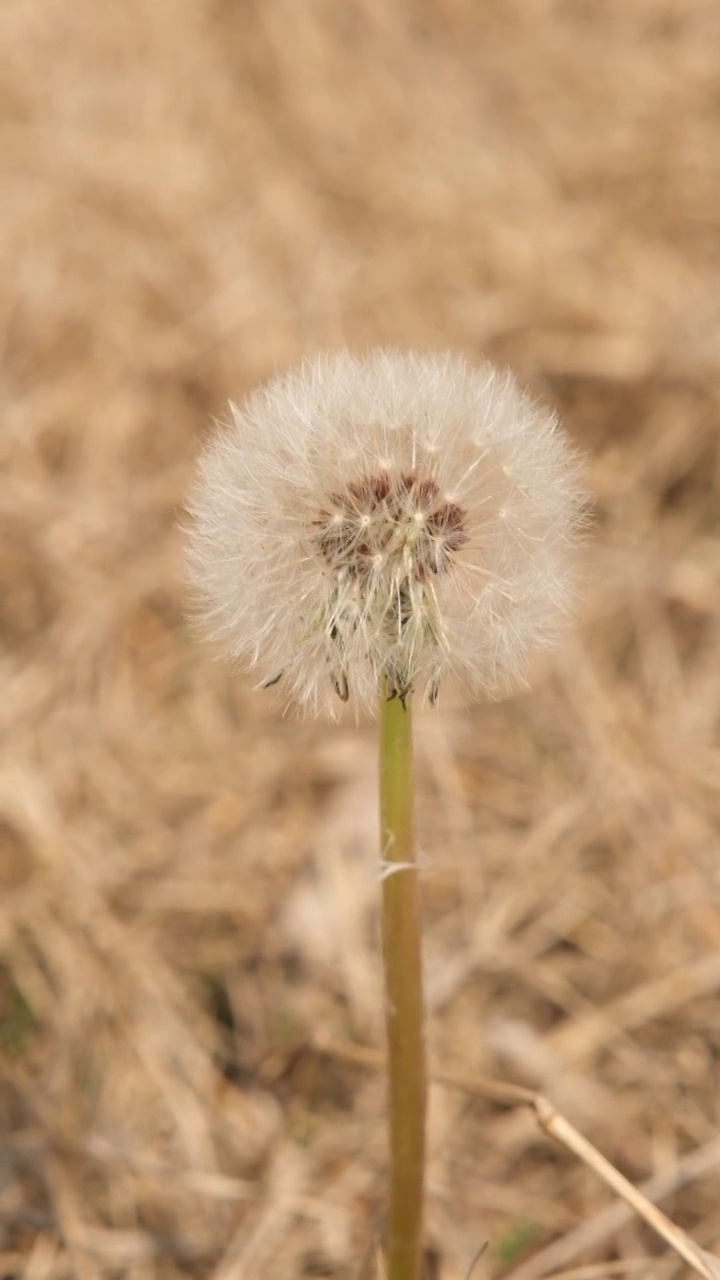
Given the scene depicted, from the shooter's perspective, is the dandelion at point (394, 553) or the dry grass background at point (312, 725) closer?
the dandelion at point (394, 553)

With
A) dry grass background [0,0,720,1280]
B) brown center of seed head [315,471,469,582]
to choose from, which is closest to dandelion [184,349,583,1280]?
brown center of seed head [315,471,469,582]

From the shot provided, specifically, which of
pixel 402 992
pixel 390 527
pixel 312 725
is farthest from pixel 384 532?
pixel 312 725

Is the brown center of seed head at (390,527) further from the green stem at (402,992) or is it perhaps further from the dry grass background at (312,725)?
the dry grass background at (312,725)

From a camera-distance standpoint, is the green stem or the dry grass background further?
the dry grass background

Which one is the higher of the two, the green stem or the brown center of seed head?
the brown center of seed head

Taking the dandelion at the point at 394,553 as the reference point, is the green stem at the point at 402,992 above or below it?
below

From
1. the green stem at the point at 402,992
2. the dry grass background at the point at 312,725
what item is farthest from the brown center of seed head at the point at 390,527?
the dry grass background at the point at 312,725

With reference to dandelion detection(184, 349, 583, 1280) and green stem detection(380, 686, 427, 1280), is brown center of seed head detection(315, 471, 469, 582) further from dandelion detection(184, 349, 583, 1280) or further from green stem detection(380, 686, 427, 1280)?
green stem detection(380, 686, 427, 1280)

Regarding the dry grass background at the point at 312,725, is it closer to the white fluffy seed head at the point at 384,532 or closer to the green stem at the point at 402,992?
the green stem at the point at 402,992
